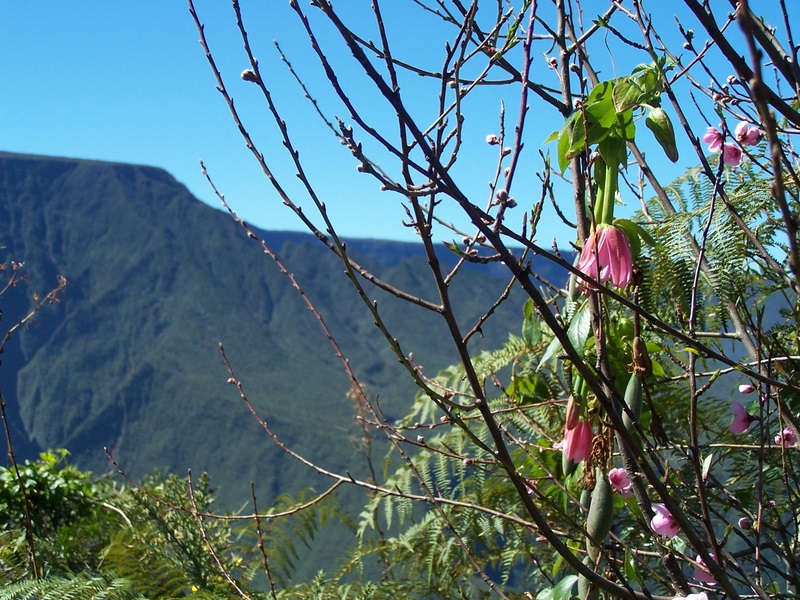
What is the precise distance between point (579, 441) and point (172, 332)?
2314cm

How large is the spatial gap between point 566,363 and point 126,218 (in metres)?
24.5

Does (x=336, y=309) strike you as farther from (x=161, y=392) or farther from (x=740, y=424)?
(x=740, y=424)

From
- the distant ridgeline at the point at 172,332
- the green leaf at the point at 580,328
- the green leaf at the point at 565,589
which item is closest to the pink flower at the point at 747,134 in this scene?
the green leaf at the point at 580,328

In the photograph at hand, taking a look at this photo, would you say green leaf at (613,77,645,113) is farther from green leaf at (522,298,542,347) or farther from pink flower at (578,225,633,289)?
green leaf at (522,298,542,347)

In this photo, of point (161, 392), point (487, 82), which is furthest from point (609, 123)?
point (161, 392)

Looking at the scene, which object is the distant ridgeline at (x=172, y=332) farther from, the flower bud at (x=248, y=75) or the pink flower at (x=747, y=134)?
the flower bud at (x=248, y=75)

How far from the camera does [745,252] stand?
933 millimetres

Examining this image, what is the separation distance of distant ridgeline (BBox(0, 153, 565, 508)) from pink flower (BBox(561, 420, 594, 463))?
1800 centimetres

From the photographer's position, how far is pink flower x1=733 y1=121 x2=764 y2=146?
0.84 metres

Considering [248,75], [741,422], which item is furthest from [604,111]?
[741,422]

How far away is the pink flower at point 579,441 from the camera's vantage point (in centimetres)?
59

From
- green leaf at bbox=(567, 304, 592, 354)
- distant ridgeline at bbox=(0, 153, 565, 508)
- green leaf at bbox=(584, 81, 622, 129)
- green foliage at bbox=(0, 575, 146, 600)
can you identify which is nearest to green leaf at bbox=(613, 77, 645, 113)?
green leaf at bbox=(584, 81, 622, 129)

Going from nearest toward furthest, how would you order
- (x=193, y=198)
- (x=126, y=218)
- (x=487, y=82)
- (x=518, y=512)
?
(x=487, y=82) → (x=518, y=512) → (x=126, y=218) → (x=193, y=198)

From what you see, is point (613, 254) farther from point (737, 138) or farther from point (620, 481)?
point (737, 138)
